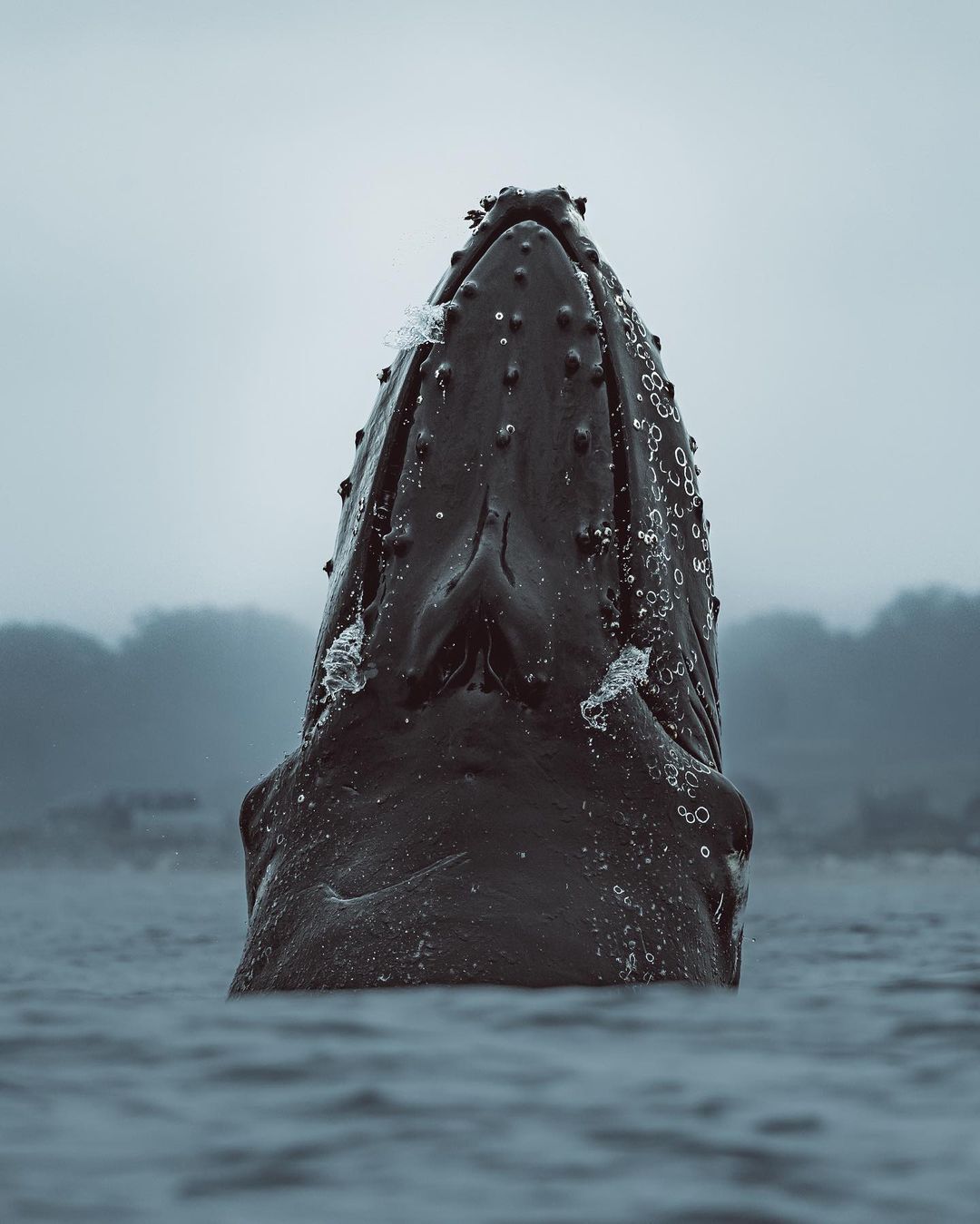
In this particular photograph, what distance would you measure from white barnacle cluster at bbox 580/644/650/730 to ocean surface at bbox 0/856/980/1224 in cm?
115

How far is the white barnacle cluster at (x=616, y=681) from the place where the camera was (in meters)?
5.00

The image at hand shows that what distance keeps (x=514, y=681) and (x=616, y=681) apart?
14.6 inches

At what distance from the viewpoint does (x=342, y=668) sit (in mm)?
5281

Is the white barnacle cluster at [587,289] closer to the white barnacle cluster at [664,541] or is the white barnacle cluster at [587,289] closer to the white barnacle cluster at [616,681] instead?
Answer: the white barnacle cluster at [664,541]

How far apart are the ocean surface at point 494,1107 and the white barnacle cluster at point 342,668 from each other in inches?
54.8

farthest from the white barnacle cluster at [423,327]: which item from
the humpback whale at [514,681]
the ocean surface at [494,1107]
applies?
the ocean surface at [494,1107]

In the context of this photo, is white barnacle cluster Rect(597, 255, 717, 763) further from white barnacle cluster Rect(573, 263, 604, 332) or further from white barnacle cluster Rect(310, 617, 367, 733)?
white barnacle cluster Rect(310, 617, 367, 733)

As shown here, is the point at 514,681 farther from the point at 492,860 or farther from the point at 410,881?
the point at 410,881

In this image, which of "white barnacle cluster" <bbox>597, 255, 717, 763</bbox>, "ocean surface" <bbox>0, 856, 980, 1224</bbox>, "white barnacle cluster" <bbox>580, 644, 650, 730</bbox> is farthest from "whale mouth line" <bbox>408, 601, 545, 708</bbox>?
"ocean surface" <bbox>0, 856, 980, 1224</bbox>

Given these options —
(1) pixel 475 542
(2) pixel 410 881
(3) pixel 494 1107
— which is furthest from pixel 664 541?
Answer: (3) pixel 494 1107

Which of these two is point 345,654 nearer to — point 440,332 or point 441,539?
point 441,539

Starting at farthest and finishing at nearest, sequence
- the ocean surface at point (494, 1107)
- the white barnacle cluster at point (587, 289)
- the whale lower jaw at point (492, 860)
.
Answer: the white barnacle cluster at point (587, 289) < the whale lower jaw at point (492, 860) < the ocean surface at point (494, 1107)

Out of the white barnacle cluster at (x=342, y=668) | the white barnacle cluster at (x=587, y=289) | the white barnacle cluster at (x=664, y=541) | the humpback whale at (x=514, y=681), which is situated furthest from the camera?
the white barnacle cluster at (x=587, y=289)

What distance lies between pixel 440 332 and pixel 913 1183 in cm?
385
